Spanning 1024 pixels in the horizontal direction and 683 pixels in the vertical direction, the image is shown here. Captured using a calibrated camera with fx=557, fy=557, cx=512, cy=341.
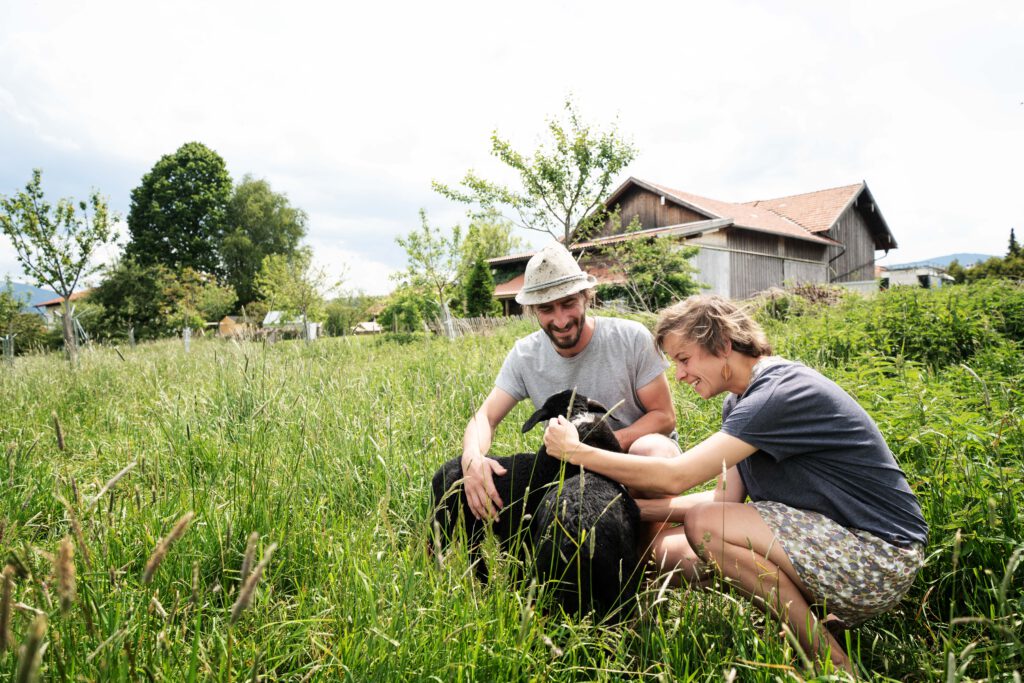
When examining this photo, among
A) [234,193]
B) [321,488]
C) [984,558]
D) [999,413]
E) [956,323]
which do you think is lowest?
[984,558]

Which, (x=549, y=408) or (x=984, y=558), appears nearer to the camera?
(x=984, y=558)

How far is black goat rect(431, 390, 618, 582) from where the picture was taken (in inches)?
91.9

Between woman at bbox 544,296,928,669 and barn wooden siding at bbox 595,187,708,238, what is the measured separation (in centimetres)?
2304

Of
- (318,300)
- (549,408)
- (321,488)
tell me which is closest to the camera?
(549,408)

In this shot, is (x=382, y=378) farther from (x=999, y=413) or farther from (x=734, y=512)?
(x=999, y=413)

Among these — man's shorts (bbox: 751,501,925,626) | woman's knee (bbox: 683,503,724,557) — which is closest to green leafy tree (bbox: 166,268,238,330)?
woman's knee (bbox: 683,503,724,557)

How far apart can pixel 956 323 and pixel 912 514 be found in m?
4.65

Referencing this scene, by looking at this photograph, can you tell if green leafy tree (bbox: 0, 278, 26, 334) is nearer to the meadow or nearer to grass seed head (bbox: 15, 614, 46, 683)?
the meadow

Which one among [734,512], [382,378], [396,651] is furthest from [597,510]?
[382,378]

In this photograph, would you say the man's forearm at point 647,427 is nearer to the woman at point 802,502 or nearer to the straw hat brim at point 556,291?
the woman at point 802,502

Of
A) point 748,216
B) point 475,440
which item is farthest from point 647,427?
point 748,216

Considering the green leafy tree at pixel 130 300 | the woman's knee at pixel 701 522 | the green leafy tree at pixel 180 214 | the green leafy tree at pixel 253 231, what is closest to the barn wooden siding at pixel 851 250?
the woman's knee at pixel 701 522

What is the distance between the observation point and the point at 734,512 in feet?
6.86

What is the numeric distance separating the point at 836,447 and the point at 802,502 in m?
0.25
